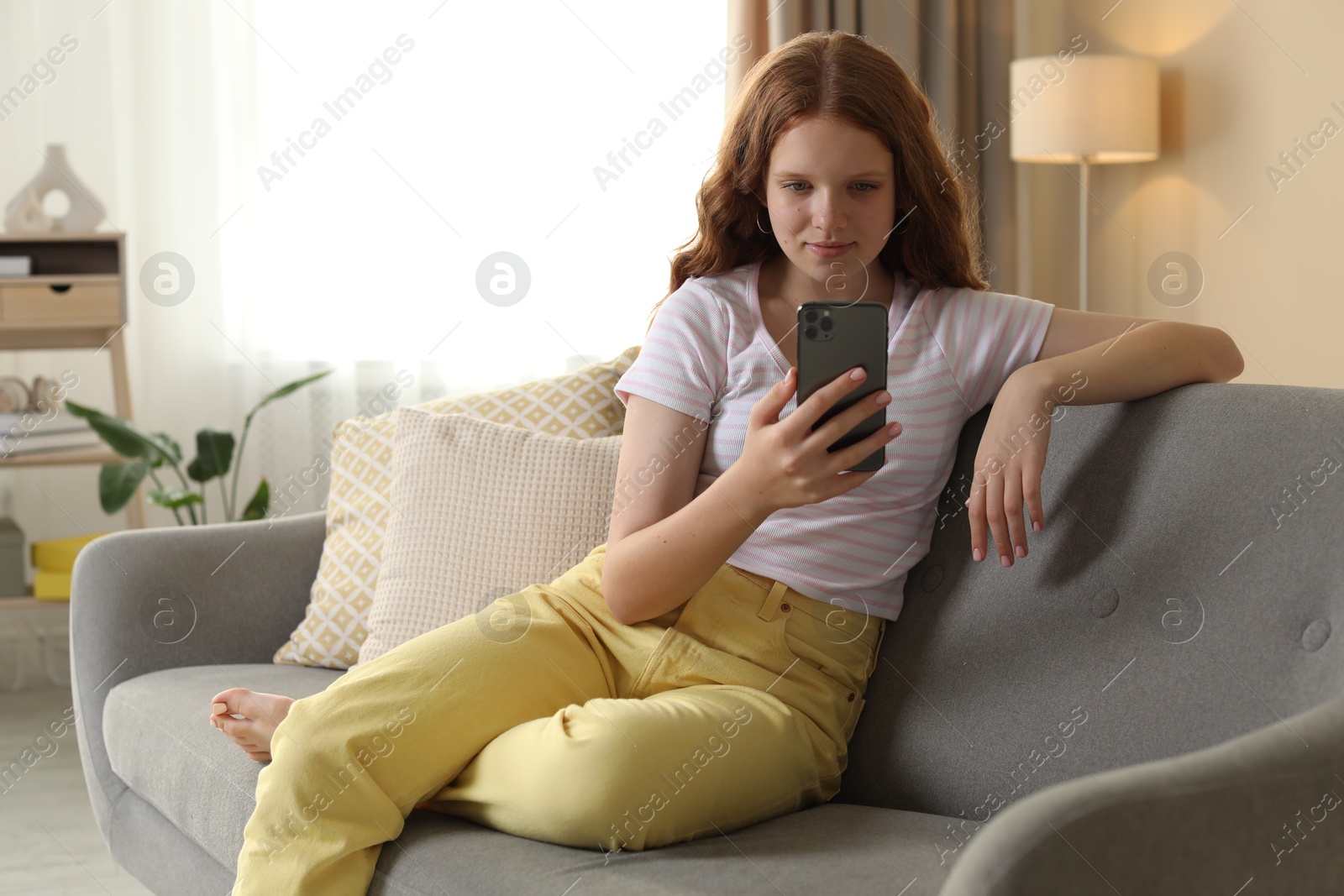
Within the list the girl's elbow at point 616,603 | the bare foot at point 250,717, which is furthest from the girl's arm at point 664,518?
the bare foot at point 250,717

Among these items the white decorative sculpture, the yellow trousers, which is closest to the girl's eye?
the yellow trousers

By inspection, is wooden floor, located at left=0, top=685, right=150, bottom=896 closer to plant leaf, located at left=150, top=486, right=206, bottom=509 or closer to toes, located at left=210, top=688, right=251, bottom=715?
plant leaf, located at left=150, top=486, right=206, bottom=509

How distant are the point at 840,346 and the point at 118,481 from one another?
203 cm

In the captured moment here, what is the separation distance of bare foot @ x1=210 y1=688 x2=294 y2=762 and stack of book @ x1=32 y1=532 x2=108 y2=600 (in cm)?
163

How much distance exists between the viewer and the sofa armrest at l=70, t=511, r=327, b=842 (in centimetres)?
163

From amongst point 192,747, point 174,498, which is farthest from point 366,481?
point 174,498

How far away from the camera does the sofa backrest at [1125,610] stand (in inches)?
39.1

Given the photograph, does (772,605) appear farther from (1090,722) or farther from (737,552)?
(1090,722)

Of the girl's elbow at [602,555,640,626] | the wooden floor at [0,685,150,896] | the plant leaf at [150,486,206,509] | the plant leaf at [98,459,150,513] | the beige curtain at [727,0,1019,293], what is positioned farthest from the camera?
the beige curtain at [727,0,1019,293]

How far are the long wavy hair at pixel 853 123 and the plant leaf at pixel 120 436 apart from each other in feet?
5.42

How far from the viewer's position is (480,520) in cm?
154

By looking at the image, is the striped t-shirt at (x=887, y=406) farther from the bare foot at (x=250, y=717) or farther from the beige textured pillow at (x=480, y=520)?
the bare foot at (x=250, y=717)

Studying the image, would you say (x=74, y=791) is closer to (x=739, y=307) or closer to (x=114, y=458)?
(x=114, y=458)

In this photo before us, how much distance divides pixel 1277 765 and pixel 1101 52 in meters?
2.79
